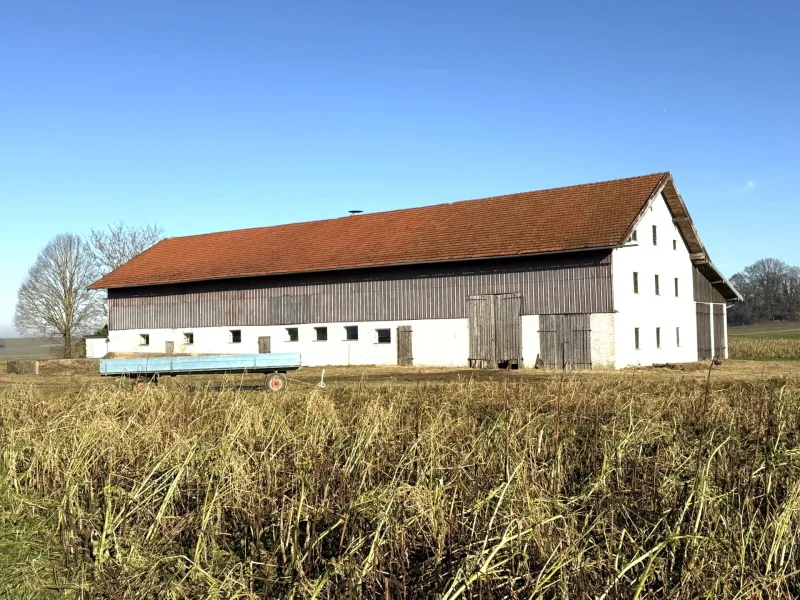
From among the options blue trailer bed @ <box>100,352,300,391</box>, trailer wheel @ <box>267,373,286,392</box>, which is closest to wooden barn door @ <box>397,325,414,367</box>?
blue trailer bed @ <box>100,352,300,391</box>

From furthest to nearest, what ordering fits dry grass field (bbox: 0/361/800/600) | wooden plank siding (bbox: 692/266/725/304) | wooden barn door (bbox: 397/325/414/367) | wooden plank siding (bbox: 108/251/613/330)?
wooden plank siding (bbox: 692/266/725/304) < wooden barn door (bbox: 397/325/414/367) < wooden plank siding (bbox: 108/251/613/330) < dry grass field (bbox: 0/361/800/600)

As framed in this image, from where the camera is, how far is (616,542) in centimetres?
471

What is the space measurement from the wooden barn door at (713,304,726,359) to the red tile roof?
1102 centimetres

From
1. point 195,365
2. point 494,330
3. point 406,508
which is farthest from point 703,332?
point 406,508

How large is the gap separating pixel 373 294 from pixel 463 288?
4.36m

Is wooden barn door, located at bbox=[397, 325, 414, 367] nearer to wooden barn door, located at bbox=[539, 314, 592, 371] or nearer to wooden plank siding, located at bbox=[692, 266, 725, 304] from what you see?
wooden barn door, located at bbox=[539, 314, 592, 371]

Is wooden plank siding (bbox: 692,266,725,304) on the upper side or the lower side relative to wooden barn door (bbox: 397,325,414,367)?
upper

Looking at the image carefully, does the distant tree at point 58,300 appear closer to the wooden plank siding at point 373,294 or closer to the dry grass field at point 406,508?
the wooden plank siding at point 373,294

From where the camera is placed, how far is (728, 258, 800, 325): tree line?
11725cm

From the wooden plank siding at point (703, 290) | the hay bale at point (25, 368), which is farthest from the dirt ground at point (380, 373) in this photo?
the wooden plank siding at point (703, 290)

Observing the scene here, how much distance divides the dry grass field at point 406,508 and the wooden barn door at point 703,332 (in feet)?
87.6

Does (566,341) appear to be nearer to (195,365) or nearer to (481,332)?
(481,332)

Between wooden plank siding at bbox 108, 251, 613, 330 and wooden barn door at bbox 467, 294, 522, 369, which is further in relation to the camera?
wooden barn door at bbox 467, 294, 522, 369

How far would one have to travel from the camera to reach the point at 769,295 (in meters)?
119
